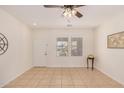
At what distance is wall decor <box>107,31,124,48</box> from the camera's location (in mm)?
4754

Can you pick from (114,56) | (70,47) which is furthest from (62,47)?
(114,56)

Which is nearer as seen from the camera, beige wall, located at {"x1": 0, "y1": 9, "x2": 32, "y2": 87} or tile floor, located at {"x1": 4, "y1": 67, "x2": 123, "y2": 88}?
beige wall, located at {"x1": 0, "y1": 9, "x2": 32, "y2": 87}

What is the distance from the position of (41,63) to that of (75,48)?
217 cm

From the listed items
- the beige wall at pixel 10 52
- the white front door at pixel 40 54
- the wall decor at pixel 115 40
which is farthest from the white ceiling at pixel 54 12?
the white front door at pixel 40 54

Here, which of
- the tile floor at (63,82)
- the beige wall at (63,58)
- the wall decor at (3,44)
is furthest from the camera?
the beige wall at (63,58)

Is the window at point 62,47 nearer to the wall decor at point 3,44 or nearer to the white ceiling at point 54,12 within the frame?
the white ceiling at point 54,12

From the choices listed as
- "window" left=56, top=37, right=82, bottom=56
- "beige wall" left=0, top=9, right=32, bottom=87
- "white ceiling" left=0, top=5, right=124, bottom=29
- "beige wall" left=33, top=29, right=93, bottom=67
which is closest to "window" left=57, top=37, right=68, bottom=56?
"window" left=56, top=37, right=82, bottom=56

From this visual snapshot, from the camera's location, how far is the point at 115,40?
5.23 m

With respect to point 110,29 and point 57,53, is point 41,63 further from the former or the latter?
point 110,29

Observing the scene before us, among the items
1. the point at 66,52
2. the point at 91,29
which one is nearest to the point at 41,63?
the point at 66,52

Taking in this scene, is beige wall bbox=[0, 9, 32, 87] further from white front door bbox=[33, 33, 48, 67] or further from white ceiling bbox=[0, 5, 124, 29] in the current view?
white front door bbox=[33, 33, 48, 67]

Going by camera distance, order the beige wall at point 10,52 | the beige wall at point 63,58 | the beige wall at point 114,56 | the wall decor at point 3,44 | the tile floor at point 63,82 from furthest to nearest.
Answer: the beige wall at point 63,58 → the beige wall at point 114,56 → the tile floor at point 63,82 → the beige wall at point 10,52 → the wall decor at point 3,44

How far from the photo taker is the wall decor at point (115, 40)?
4754 millimetres

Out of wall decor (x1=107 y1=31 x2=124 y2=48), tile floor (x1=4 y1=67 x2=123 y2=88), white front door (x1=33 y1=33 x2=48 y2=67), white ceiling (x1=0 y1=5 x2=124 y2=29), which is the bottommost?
tile floor (x1=4 y1=67 x2=123 y2=88)
